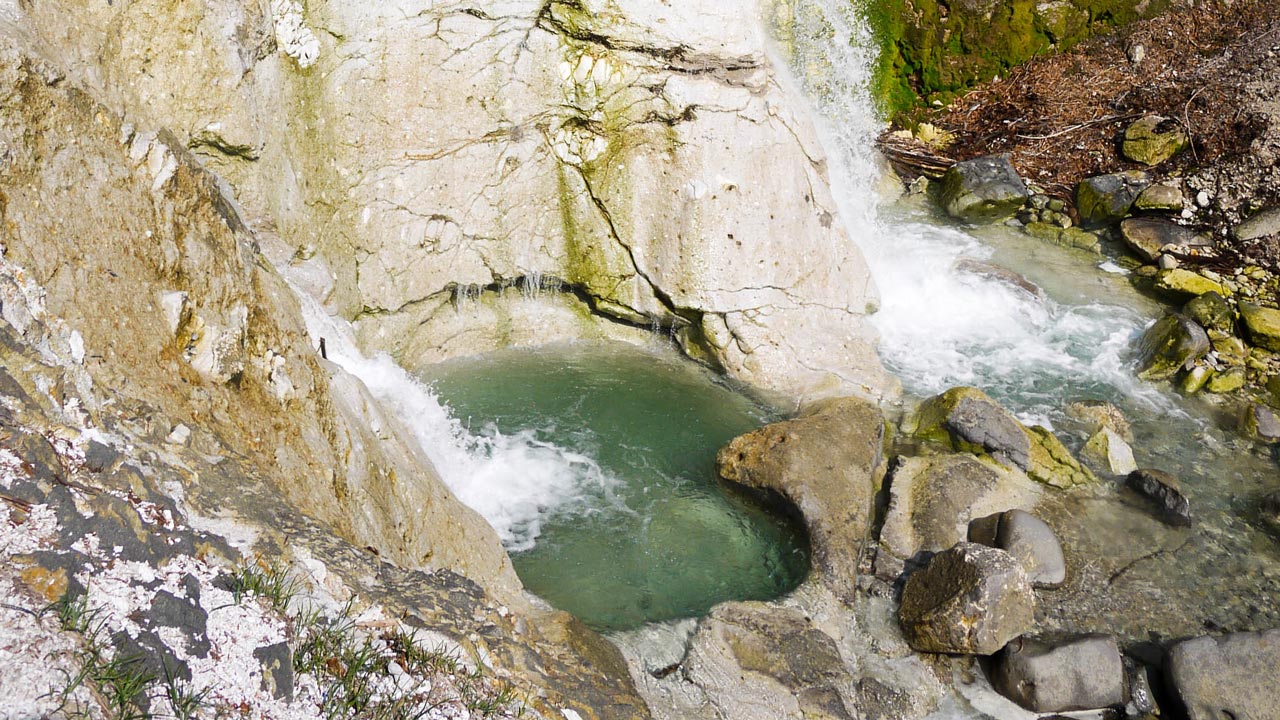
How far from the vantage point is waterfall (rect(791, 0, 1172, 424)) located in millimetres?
8766

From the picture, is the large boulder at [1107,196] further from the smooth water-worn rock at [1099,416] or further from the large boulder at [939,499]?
the large boulder at [939,499]

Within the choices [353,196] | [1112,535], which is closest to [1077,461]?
[1112,535]

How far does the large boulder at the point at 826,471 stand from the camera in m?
6.20

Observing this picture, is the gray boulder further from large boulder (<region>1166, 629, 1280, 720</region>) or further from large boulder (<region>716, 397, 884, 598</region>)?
large boulder (<region>716, 397, 884, 598</region>)

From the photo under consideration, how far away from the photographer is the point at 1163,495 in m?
7.10

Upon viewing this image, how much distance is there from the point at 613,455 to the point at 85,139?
4515mm

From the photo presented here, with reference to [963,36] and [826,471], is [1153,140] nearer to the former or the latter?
[963,36]

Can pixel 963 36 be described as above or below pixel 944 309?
above

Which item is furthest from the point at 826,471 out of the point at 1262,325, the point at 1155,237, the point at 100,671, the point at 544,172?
the point at 1155,237

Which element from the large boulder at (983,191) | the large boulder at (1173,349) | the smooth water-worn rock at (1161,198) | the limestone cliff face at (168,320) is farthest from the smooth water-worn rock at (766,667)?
the smooth water-worn rock at (1161,198)

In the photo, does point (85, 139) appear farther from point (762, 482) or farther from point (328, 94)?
point (762, 482)

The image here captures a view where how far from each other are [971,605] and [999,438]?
2.28 m

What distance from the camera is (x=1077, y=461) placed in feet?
24.9

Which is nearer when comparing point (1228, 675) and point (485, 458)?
point (1228, 675)
